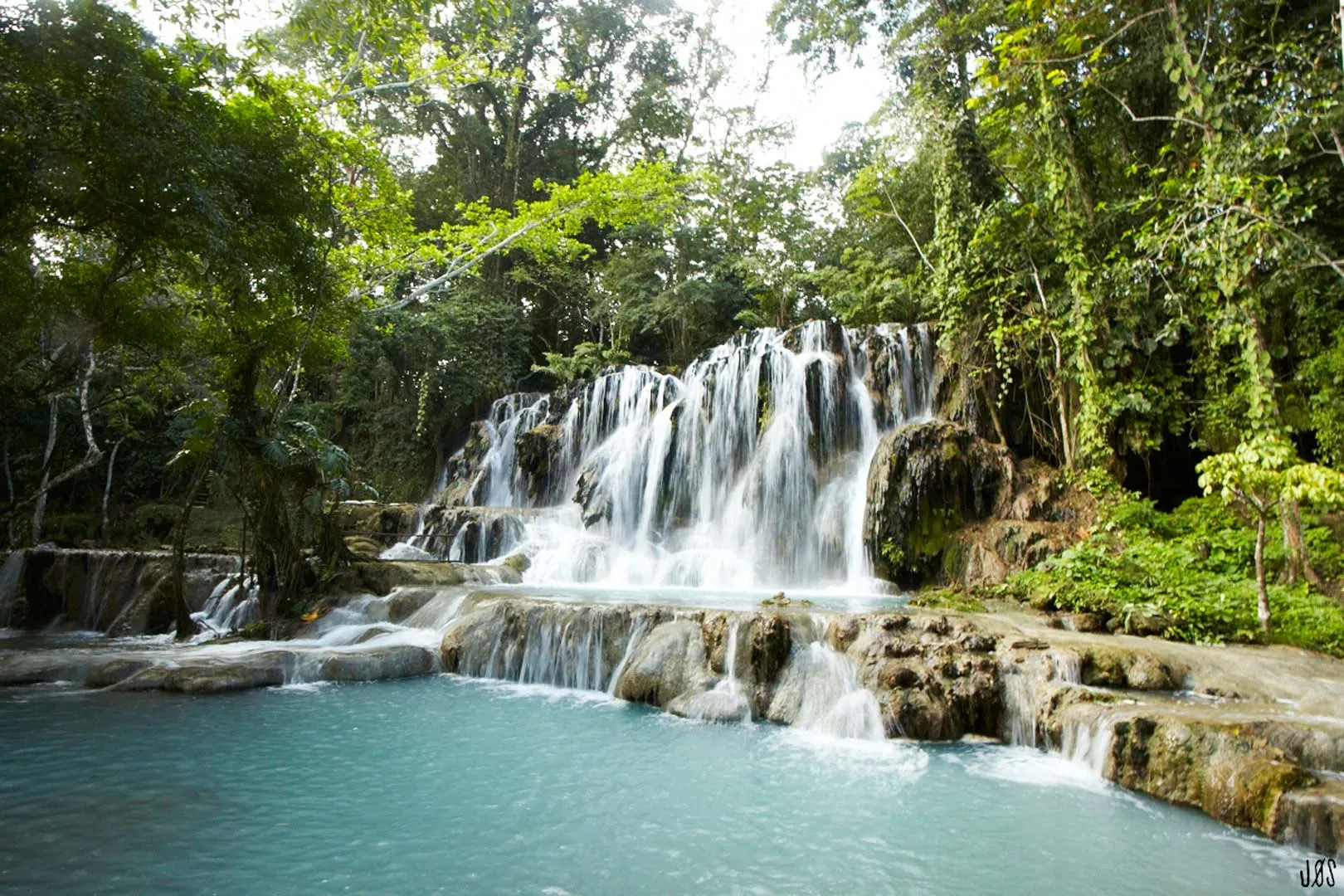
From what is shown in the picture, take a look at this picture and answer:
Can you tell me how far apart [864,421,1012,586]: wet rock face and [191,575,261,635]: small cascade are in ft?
29.8

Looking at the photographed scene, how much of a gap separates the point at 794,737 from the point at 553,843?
2504 millimetres

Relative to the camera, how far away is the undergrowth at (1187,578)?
22.4 ft

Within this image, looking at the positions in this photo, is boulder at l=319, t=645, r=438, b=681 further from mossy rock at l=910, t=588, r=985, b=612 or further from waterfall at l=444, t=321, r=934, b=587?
mossy rock at l=910, t=588, r=985, b=612

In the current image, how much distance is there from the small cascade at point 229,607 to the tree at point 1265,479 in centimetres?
1130

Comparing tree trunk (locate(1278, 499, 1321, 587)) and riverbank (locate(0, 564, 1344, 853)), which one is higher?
tree trunk (locate(1278, 499, 1321, 587))

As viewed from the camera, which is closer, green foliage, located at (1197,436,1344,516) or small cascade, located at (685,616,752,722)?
green foliage, located at (1197,436,1344,516)

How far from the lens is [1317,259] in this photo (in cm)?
839

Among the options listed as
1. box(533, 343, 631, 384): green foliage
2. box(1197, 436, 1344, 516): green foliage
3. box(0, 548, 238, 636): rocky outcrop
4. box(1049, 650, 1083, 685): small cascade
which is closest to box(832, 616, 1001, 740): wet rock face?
box(1049, 650, 1083, 685): small cascade

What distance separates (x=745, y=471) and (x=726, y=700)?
778 centimetres

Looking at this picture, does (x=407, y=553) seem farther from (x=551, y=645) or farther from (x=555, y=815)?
(x=555, y=815)

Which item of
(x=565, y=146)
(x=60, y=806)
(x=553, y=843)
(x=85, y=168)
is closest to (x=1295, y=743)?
(x=553, y=843)

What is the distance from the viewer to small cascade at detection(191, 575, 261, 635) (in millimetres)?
9617

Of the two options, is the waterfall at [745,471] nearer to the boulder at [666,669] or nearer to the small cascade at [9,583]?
the boulder at [666,669]

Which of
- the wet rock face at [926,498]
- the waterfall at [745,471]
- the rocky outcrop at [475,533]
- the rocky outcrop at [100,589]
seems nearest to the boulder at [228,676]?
the rocky outcrop at [100,589]
